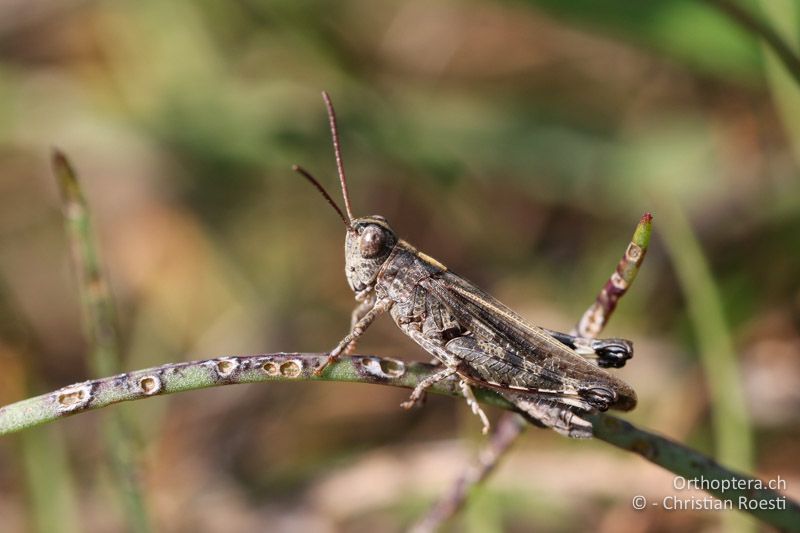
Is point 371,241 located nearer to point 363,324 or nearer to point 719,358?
point 363,324

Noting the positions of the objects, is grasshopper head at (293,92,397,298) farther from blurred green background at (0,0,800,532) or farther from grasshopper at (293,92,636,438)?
blurred green background at (0,0,800,532)

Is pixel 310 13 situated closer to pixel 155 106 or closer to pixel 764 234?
pixel 155 106

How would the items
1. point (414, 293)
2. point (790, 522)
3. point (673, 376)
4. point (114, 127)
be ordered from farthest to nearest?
point (114, 127) → point (673, 376) → point (414, 293) → point (790, 522)

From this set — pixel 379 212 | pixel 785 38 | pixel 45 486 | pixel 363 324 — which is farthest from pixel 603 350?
pixel 379 212

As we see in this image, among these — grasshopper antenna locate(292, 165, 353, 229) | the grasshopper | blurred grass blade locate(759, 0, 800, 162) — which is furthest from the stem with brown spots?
blurred grass blade locate(759, 0, 800, 162)

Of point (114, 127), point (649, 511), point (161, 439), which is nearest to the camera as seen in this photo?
point (649, 511)

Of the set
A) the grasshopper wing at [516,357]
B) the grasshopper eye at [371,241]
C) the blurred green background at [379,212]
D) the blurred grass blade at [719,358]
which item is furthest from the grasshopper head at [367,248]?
the blurred grass blade at [719,358]

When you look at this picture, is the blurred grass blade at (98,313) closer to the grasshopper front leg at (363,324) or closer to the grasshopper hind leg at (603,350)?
the grasshopper front leg at (363,324)

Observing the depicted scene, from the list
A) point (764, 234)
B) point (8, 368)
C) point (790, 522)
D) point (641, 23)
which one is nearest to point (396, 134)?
point (641, 23)
